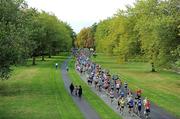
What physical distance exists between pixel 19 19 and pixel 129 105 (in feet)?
46.6

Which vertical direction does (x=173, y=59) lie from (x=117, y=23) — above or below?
below

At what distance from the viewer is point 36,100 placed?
4112cm

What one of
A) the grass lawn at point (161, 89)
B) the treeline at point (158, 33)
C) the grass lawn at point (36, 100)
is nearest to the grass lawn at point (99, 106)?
the grass lawn at point (36, 100)

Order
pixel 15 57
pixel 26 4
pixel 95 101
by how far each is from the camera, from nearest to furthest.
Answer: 1. pixel 15 57
2. pixel 95 101
3. pixel 26 4

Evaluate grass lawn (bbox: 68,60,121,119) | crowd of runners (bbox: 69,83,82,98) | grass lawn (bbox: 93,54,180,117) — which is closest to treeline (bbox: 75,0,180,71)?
grass lawn (bbox: 93,54,180,117)

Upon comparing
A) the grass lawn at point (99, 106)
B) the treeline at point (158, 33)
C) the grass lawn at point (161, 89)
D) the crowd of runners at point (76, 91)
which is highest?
the treeline at point (158, 33)

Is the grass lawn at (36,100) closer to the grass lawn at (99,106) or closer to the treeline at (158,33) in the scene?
the grass lawn at (99,106)

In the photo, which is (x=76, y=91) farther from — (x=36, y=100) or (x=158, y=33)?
(x=158, y=33)

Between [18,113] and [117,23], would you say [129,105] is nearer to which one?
[18,113]

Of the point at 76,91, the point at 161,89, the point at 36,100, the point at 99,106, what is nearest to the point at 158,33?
the point at 161,89

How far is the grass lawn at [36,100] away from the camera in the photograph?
3363 cm

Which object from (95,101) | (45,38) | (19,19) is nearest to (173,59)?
(95,101)

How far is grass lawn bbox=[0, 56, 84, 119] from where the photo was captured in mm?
33628

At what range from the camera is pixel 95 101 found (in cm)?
4044
